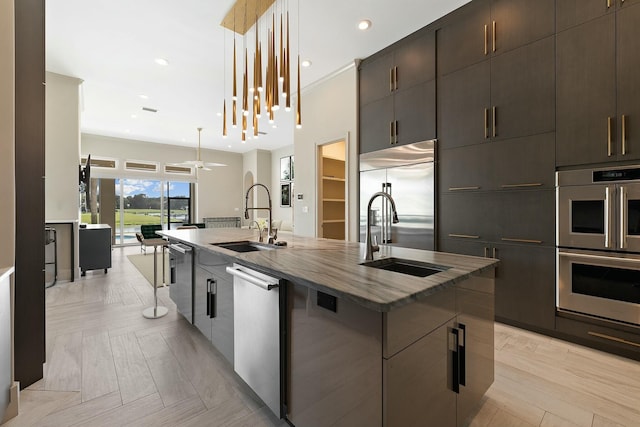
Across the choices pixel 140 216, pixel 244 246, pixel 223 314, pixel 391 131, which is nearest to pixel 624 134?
pixel 391 131

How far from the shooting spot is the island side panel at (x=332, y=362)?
998mm

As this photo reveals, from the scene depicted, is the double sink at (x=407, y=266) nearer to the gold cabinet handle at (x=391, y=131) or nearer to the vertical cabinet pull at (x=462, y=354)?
the vertical cabinet pull at (x=462, y=354)

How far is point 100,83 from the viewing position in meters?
4.76

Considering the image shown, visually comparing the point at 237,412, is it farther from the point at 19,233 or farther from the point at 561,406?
the point at 561,406

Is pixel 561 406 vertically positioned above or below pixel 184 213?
below

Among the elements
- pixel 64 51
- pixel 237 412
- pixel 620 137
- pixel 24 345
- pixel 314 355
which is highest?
pixel 64 51

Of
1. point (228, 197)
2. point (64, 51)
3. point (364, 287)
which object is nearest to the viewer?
point (364, 287)

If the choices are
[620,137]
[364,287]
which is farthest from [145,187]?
[620,137]

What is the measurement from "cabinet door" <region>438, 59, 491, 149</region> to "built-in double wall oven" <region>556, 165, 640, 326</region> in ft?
2.82

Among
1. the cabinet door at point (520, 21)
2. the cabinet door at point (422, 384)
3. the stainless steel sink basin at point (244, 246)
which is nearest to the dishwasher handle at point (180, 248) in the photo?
the stainless steel sink basin at point (244, 246)

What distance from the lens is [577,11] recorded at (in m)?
2.28

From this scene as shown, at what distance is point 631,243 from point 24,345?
13.8 feet

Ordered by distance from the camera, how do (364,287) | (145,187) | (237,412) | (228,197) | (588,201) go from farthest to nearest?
1. (228,197)
2. (145,187)
3. (588,201)
4. (237,412)
5. (364,287)

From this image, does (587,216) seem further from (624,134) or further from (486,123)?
(486,123)
